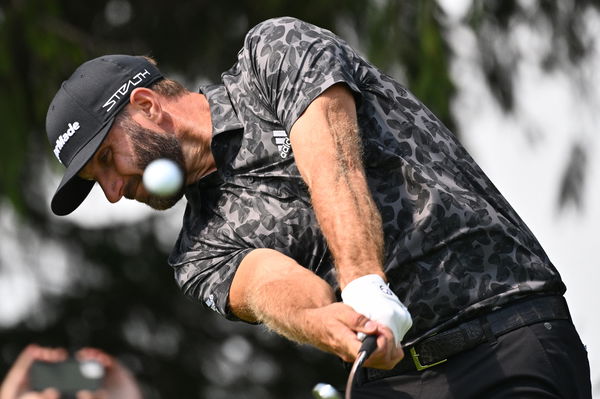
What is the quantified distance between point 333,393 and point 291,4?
4711 mm

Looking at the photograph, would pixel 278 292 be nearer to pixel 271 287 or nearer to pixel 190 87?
pixel 271 287

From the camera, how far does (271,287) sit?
128 inches

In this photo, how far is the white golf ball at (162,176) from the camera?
11.7 feet

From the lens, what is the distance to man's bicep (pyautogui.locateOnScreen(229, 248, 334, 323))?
3.15m

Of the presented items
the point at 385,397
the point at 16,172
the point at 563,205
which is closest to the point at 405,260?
the point at 385,397

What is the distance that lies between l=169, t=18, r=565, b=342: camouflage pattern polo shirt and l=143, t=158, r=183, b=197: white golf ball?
79 mm

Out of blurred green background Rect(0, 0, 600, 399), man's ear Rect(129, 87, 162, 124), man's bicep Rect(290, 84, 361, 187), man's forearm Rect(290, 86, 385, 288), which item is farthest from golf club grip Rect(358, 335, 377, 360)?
blurred green background Rect(0, 0, 600, 399)

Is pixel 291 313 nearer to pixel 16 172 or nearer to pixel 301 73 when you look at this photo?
pixel 301 73

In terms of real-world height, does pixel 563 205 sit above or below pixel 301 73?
below

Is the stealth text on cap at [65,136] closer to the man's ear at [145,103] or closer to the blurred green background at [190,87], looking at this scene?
the man's ear at [145,103]

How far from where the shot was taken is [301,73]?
3285 mm

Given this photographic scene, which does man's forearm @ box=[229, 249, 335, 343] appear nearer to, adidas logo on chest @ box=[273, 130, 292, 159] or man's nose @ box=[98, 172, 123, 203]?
adidas logo on chest @ box=[273, 130, 292, 159]

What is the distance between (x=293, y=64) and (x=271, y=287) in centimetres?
52

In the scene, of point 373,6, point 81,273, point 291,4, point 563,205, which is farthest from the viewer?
point 81,273
